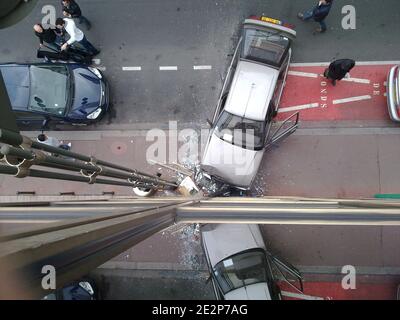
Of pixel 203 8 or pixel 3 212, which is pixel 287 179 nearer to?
pixel 203 8

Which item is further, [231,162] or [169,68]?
[169,68]

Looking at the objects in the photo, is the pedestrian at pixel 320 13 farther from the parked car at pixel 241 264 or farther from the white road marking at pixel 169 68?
the parked car at pixel 241 264

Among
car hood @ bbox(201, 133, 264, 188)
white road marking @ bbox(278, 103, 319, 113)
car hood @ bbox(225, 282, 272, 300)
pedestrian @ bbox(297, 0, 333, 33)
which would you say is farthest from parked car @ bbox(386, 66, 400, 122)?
car hood @ bbox(225, 282, 272, 300)

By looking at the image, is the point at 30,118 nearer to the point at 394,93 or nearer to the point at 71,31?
the point at 71,31

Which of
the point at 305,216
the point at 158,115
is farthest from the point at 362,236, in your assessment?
the point at 158,115

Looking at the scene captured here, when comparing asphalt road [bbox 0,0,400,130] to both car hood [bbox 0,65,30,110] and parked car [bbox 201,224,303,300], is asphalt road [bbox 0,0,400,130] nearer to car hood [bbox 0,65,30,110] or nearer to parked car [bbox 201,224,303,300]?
car hood [bbox 0,65,30,110]

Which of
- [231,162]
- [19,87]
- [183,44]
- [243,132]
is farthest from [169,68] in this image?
[19,87]
